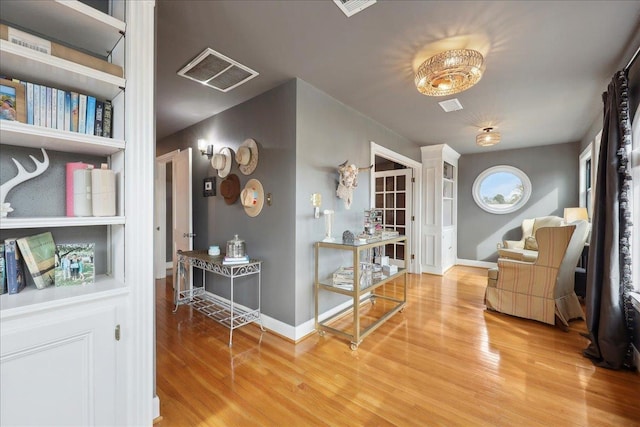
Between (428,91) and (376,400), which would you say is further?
(428,91)

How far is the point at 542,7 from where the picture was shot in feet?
5.20

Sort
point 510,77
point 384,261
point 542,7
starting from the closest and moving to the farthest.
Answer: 1. point 542,7
2. point 510,77
3. point 384,261

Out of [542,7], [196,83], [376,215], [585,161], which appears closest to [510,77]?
[542,7]

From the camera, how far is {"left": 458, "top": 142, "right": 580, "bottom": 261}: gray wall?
489 cm

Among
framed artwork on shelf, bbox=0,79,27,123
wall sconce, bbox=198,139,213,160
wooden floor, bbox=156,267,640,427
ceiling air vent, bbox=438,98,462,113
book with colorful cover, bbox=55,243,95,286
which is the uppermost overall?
ceiling air vent, bbox=438,98,462,113

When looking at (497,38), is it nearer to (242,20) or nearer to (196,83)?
(242,20)

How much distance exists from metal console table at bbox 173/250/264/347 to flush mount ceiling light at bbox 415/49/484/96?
220cm

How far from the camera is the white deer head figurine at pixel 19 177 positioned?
3.43ft

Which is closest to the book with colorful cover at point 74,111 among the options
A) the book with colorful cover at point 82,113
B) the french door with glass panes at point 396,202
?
the book with colorful cover at point 82,113

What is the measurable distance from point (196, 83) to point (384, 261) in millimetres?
2687

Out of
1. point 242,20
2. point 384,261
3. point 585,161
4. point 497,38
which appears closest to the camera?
point 242,20

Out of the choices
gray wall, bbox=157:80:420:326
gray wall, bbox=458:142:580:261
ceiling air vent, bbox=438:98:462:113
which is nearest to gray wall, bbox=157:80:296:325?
gray wall, bbox=157:80:420:326

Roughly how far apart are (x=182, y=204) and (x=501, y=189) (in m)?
5.99

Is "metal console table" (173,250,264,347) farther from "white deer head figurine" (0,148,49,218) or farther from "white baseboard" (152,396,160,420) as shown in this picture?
"white deer head figurine" (0,148,49,218)
